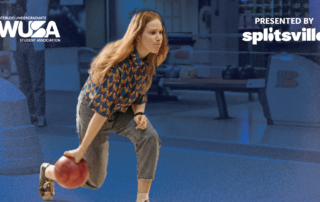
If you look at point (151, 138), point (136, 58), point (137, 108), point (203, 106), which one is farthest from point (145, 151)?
point (203, 106)

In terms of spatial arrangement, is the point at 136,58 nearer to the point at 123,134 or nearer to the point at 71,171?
the point at 123,134

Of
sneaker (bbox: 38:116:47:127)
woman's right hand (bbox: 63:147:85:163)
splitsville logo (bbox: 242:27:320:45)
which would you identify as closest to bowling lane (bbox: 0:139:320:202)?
woman's right hand (bbox: 63:147:85:163)

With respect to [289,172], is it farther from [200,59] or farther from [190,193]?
[200,59]

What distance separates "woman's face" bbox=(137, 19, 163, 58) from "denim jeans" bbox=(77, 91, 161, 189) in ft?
1.54

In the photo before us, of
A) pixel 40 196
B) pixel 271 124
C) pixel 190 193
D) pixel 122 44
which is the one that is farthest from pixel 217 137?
pixel 122 44

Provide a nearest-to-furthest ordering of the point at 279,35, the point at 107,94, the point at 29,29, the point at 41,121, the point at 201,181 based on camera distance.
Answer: the point at 107,94, the point at 201,181, the point at 41,121, the point at 279,35, the point at 29,29

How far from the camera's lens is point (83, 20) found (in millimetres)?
9898

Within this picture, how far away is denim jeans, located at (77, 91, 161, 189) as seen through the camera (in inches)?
138

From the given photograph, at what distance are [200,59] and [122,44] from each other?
6.59 meters

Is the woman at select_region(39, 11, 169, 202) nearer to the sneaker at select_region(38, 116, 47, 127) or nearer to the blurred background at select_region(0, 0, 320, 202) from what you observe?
the blurred background at select_region(0, 0, 320, 202)

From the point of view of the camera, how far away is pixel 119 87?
338 centimetres

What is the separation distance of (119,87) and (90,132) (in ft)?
1.11

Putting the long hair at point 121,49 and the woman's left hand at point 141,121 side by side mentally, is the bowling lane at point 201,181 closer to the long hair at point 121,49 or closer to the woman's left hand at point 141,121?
the woman's left hand at point 141,121

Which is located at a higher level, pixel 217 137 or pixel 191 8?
pixel 191 8
